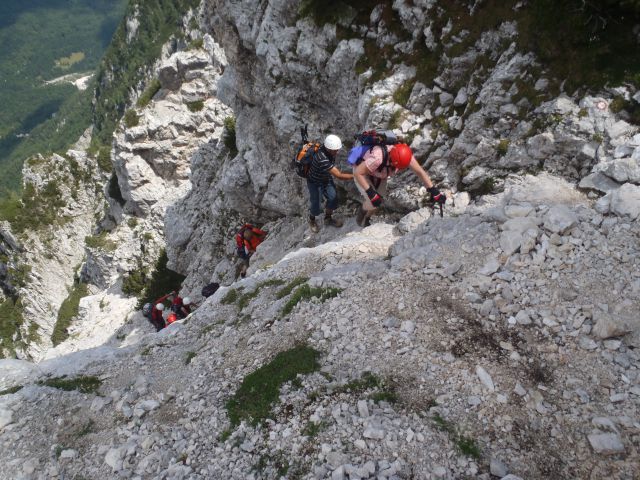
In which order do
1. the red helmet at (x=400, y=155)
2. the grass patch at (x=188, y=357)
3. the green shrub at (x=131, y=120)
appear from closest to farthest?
1. the grass patch at (x=188, y=357)
2. the red helmet at (x=400, y=155)
3. the green shrub at (x=131, y=120)

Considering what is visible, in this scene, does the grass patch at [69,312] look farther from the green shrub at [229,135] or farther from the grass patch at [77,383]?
the grass patch at [77,383]

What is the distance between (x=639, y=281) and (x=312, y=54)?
14.4m

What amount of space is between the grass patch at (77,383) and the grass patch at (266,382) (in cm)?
398

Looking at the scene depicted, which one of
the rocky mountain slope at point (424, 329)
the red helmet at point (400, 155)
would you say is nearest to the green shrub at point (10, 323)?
the rocky mountain slope at point (424, 329)

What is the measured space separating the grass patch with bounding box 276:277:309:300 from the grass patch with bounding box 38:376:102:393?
4.92 m

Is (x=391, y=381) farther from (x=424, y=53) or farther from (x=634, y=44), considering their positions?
(x=424, y=53)

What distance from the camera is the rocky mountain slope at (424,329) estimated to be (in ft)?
20.3

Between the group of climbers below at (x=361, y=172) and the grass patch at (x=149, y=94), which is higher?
the grass patch at (x=149, y=94)

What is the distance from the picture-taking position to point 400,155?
1085cm

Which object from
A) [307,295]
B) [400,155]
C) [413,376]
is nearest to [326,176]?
[400,155]

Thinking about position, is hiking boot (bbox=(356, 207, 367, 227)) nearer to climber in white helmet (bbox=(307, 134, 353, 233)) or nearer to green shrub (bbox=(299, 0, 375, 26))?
climber in white helmet (bbox=(307, 134, 353, 233))

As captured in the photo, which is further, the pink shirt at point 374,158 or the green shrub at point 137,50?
the green shrub at point 137,50

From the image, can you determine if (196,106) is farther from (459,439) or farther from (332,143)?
(459,439)

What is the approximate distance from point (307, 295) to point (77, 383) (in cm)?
607
